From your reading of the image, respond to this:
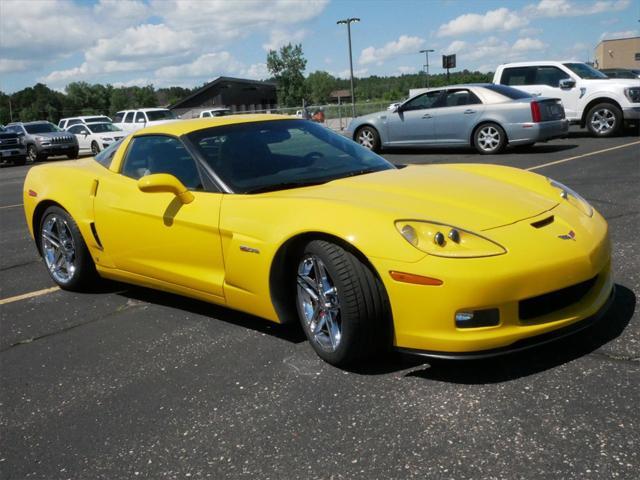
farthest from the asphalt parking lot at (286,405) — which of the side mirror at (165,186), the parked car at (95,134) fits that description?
the parked car at (95,134)

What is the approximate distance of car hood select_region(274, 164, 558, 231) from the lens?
10.3 feet

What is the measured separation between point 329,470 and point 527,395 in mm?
957

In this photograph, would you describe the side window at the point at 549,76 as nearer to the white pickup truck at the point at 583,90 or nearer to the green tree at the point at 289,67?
the white pickup truck at the point at 583,90

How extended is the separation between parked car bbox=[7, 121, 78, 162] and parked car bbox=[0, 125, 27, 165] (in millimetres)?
695

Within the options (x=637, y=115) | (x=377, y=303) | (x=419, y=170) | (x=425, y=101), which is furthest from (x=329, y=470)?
(x=637, y=115)

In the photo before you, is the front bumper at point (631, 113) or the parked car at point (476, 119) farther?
the front bumper at point (631, 113)

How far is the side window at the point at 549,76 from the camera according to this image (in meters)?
15.0

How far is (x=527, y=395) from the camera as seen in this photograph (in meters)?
2.79

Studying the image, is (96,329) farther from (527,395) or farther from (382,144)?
(382,144)

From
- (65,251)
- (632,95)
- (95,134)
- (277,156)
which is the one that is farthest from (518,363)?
(95,134)

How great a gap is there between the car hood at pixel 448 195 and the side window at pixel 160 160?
2.43 ft

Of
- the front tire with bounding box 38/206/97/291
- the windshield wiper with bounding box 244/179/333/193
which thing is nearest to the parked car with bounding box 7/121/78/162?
the front tire with bounding box 38/206/97/291

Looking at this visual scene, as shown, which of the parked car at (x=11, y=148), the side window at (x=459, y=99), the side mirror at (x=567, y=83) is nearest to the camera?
the side window at (x=459, y=99)

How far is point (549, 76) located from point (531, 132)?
13.0 ft
